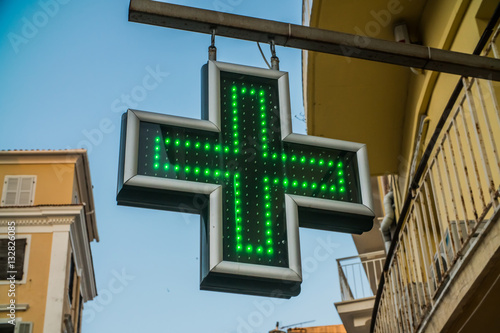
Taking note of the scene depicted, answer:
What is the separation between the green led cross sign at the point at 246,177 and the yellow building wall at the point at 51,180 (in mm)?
26165

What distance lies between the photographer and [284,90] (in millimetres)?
5664

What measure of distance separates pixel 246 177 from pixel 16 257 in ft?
83.9

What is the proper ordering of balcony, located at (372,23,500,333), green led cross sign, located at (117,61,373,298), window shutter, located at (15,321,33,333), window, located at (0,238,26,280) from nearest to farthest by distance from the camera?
1. green led cross sign, located at (117,61,373,298)
2. balcony, located at (372,23,500,333)
3. window shutter, located at (15,321,33,333)
4. window, located at (0,238,26,280)

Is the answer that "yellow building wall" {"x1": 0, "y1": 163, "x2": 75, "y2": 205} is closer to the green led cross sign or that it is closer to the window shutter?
the window shutter

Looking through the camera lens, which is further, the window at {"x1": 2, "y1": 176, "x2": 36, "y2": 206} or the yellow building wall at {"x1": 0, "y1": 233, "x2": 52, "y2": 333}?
the window at {"x1": 2, "y1": 176, "x2": 36, "y2": 206}

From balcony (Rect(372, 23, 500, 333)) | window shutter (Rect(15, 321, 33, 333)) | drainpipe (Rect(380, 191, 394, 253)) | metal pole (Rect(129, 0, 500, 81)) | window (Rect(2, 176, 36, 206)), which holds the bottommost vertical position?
balcony (Rect(372, 23, 500, 333))

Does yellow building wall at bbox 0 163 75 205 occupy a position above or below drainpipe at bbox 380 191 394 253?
above

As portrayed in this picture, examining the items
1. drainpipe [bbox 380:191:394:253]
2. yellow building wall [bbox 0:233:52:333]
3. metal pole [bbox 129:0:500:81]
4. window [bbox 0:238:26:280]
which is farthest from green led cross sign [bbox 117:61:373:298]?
window [bbox 0:238:26:280]

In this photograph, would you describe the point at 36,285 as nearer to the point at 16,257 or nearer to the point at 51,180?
the point at 16,257

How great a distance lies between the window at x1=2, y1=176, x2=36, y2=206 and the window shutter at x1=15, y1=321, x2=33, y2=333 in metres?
5.36

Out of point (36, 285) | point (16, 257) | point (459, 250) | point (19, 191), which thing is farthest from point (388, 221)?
point (19, 191)

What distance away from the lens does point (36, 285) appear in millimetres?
28672

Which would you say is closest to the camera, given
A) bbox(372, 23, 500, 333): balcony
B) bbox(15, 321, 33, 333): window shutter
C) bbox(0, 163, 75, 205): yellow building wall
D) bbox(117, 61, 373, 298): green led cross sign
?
bbox(117, 61, 373, 298): green led cross sign

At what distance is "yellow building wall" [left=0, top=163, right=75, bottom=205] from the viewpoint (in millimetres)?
31062
